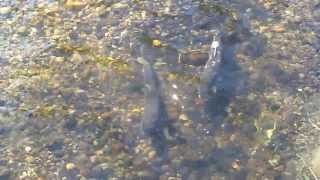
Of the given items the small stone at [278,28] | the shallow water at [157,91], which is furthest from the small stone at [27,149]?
the small stone at [278,28]

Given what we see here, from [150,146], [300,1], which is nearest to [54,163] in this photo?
[150,146]

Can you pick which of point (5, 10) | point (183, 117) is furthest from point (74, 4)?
point (183, 117)

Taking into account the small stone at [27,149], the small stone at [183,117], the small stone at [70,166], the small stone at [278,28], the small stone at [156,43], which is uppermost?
the small stone at [278,28]

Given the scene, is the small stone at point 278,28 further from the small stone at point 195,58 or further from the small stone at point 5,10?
the small stone at point 5,10

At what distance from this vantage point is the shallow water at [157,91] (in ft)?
13.4

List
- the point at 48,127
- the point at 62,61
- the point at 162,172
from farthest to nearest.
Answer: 1. the point at 62,61
2. the point at 48,127
3. the point at 162,172

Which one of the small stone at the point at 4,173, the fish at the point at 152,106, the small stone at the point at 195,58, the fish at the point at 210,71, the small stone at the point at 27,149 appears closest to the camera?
the small stone at the point at 4,173

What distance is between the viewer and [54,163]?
4066mm

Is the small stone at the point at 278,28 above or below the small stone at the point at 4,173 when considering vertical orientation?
above

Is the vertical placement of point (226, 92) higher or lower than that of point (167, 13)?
lower

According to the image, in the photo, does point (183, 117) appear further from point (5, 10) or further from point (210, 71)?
point (5, 10)

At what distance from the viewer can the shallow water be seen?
13.4 feet

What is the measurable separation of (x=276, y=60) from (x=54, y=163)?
1874 millimetres

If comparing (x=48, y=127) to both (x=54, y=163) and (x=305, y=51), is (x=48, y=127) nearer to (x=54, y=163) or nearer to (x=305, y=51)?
(x=54, y=163)
